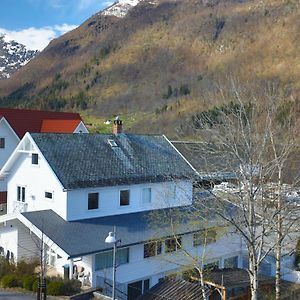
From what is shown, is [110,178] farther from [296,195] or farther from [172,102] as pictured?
[172,102]

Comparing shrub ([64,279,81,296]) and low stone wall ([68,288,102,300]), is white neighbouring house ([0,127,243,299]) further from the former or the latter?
low stone wall ([68,288,102,300])

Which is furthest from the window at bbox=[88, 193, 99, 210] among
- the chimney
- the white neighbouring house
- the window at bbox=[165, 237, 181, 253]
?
the chimney

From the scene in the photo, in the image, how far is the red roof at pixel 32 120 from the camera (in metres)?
43.9

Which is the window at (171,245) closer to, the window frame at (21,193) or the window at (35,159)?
the window at (35,159)

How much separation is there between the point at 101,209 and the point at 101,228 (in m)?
2.17

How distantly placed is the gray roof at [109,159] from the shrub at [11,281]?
17.2 feet

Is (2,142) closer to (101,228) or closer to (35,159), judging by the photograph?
(35,159)

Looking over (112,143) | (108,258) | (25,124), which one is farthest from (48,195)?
(25,124)

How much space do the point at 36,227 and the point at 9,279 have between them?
258 cm

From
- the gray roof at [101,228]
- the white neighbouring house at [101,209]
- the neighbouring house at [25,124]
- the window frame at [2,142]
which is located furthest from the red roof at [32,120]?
the gray roof at [101,228]

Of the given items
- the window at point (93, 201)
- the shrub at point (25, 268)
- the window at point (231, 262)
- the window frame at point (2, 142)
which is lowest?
the window at point (231, 262)

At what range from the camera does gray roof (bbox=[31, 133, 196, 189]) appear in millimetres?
25938

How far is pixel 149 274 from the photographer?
2450 centimetres

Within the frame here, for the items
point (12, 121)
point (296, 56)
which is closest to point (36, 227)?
point (12, 121)
